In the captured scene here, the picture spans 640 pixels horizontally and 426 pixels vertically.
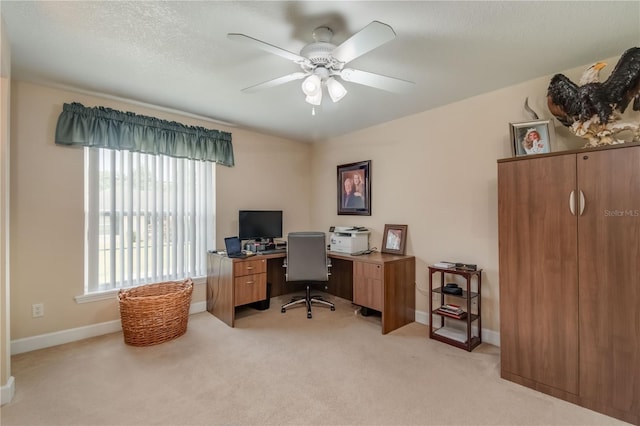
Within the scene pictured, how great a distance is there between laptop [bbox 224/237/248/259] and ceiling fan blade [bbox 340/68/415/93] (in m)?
2.19

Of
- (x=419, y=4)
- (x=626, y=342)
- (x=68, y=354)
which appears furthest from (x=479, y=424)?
(x=68, y=354)

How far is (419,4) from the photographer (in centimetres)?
155

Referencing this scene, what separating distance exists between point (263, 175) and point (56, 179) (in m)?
2.24

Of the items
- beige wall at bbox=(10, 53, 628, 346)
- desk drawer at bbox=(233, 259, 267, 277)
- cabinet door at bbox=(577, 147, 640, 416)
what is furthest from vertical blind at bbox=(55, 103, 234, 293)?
cabinet door at bbox=(577, 147, 640, 416)

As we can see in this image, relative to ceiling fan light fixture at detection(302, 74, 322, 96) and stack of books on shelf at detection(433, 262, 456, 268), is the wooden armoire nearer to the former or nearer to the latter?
stack of books on shelf at detection(433, 262, 456, 268)

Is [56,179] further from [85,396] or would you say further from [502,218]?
[502,218]

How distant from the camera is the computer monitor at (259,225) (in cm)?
369

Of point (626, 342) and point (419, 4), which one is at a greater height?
point (419, 4)

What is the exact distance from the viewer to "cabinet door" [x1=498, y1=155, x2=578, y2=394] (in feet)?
6.10

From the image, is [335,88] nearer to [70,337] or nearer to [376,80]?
[376,80]

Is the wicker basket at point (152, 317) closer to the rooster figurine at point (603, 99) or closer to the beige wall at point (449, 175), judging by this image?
the beige wall at point (449, 175)

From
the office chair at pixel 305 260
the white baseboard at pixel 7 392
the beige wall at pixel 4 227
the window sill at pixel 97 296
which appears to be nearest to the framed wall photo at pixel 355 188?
the office chair at pixel 305 260

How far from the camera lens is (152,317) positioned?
262 centimetres

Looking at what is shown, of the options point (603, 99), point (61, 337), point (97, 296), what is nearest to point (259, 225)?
point (97, 296)
